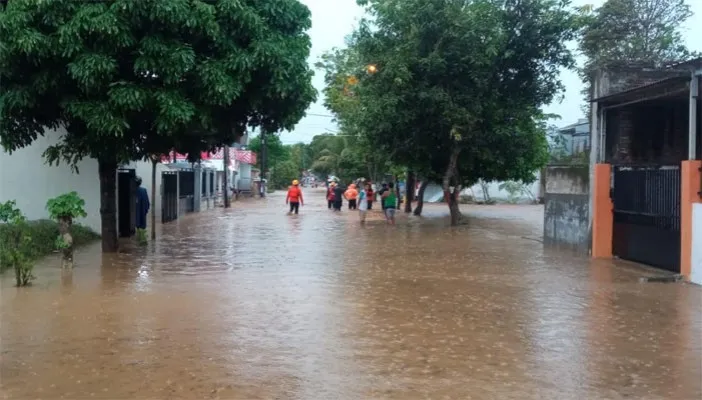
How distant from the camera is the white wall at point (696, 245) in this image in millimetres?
11992

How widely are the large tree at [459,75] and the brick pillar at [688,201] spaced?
10.3m

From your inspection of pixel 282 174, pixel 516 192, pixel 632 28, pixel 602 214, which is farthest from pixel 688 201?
pixel 282 174

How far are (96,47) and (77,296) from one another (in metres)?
4.44

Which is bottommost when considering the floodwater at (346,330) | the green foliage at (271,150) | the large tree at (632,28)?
the floodwater at (346,330)

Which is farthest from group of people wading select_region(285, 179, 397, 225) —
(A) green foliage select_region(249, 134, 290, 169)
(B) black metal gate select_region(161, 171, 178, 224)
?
(A) green foliage select_region(249, 134, 290, 169)

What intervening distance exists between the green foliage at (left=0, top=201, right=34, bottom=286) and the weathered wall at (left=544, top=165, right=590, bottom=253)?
453 inches

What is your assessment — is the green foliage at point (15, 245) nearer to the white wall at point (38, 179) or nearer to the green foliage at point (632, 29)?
the white wall at point (38, 179)

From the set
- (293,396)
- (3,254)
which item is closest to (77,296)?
(3,254)

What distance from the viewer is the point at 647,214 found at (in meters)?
14.3

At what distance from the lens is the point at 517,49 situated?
79.3 ft

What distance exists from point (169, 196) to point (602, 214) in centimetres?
1678

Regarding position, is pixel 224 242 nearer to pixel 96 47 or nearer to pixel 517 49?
pixel 96 47

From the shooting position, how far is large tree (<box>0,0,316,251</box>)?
11984 millimetres

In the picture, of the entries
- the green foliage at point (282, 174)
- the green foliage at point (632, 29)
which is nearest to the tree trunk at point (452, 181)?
the green foliage at point (632, 29)
